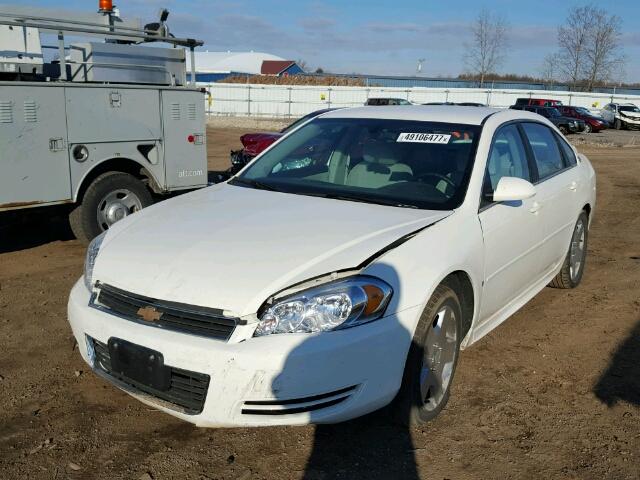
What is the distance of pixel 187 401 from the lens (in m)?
2.85

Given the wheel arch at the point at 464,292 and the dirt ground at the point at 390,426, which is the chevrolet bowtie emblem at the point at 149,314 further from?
the wheel arch at the point at 464,292

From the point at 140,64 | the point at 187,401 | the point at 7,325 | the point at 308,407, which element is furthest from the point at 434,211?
the point at 140,64

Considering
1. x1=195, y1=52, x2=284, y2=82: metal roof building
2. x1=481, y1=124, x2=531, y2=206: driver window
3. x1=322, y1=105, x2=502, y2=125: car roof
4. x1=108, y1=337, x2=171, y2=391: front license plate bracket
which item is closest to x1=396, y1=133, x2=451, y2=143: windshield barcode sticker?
x1=322, y1=105, x2=502, y2=125: car roof

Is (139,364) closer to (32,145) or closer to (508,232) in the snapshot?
(508,232)

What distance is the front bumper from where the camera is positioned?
106 inches

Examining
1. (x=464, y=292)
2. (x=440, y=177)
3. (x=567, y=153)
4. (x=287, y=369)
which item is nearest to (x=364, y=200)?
(x=440, y=177)

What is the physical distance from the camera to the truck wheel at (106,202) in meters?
6.68

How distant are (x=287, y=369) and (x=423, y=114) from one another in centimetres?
242

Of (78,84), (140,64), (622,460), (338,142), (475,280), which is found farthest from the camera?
(140,64)

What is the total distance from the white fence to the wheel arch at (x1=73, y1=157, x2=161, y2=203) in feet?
107

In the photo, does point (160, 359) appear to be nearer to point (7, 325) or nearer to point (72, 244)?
point (7, 325)

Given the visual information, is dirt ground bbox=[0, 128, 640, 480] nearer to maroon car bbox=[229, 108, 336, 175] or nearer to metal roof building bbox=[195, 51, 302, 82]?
maroon car bbox=[229, 108, 336, 175]

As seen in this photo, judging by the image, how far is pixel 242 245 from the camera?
3.16m

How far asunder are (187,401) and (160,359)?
229 millimetres
